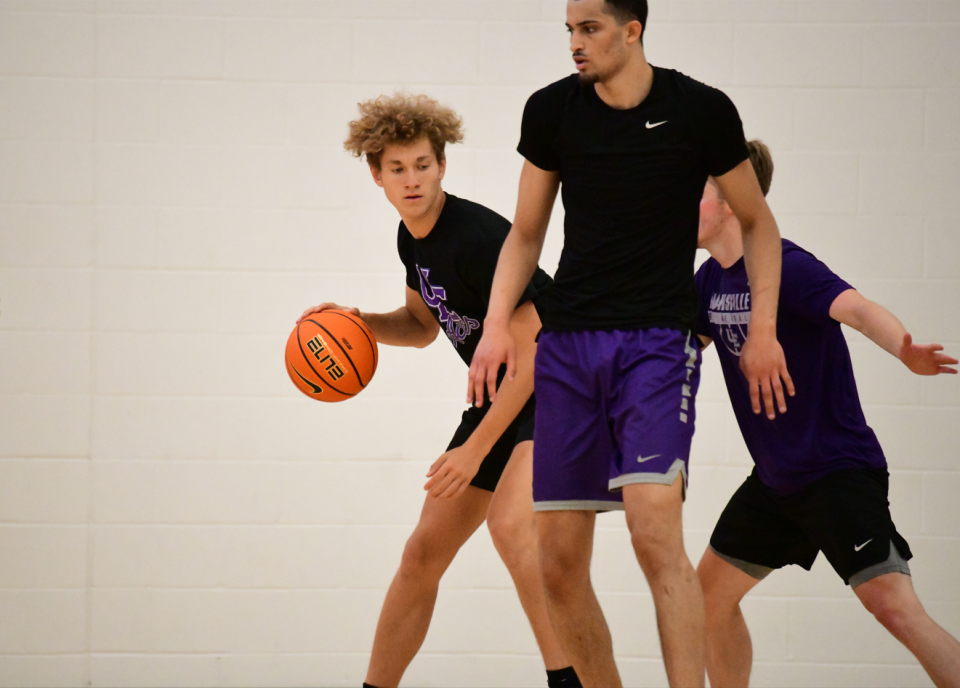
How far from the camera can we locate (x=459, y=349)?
3.15 metres

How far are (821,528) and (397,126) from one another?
5.96 feet

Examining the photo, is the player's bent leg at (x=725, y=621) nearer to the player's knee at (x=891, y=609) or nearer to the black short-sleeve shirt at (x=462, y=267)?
the player's knee at (x=891, y=609)

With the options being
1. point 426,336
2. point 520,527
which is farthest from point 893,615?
point 426,336

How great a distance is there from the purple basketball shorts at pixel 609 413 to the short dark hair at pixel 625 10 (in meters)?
0.78

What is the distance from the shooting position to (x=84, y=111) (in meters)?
4.38

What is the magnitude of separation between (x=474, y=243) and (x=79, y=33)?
2.67 m

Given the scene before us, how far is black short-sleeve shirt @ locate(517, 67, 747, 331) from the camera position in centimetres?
229

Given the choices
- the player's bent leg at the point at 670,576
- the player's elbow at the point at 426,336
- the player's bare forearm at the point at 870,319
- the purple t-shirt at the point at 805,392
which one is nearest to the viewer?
the player's bent leg at the point at 670,576

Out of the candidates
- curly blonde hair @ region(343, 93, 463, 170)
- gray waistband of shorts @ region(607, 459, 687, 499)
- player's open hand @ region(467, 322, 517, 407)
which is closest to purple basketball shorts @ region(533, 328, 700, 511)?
gray waistband of shorts @ region(607, 459, 687, 499)

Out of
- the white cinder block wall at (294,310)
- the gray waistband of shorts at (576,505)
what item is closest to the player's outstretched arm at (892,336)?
the gray waistband of shorts at (576,505)

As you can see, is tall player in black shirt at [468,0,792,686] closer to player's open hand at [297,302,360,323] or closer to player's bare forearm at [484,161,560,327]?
player's bare forearm at [484,161,560,327]

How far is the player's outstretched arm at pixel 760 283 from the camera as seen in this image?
2.34 metres

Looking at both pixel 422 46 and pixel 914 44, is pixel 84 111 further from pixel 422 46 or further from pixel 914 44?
pixel 914 44

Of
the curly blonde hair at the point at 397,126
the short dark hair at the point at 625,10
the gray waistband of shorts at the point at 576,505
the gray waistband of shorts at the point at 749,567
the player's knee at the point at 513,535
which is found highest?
the short dark hair at the point at 625,10
